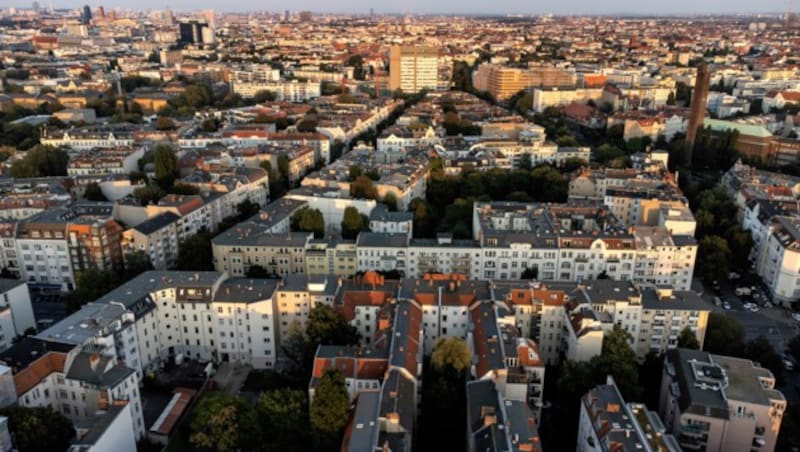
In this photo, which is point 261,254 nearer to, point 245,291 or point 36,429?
point 245,291

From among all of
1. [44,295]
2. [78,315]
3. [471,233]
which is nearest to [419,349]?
[78,315]

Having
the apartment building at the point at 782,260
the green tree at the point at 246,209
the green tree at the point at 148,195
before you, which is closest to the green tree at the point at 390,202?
the green tree at the point at 246,209

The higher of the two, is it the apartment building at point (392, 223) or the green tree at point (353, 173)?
the green tree at point (353, 173)

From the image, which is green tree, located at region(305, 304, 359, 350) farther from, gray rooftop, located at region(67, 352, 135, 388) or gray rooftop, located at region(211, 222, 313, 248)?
gray rooftop, located at region(211, 222, 313, 248)

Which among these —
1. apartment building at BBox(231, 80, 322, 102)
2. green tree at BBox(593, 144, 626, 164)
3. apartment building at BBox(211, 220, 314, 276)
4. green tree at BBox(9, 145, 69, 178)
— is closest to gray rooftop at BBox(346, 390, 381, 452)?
apartment building at BBox(211, 220, 314, 276)

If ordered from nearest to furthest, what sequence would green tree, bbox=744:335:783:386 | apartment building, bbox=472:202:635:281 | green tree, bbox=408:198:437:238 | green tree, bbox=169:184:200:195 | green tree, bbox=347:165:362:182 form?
green tree, bbox=744:335:783:386 → apartment building, bbox=472:202:635:281 → green tree, bbox=408:198:437:238 → green tree, bbox=169:184:200:195 → green tree, bbox=347:165:362:182

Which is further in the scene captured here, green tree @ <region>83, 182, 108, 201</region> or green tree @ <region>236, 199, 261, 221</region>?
green tree @ <region>83, 182, 108, 201</region>

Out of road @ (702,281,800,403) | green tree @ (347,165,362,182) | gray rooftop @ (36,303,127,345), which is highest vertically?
green tree @ (347,165,362,182)

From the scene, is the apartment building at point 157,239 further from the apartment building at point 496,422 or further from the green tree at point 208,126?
the green tree at point 208,126
